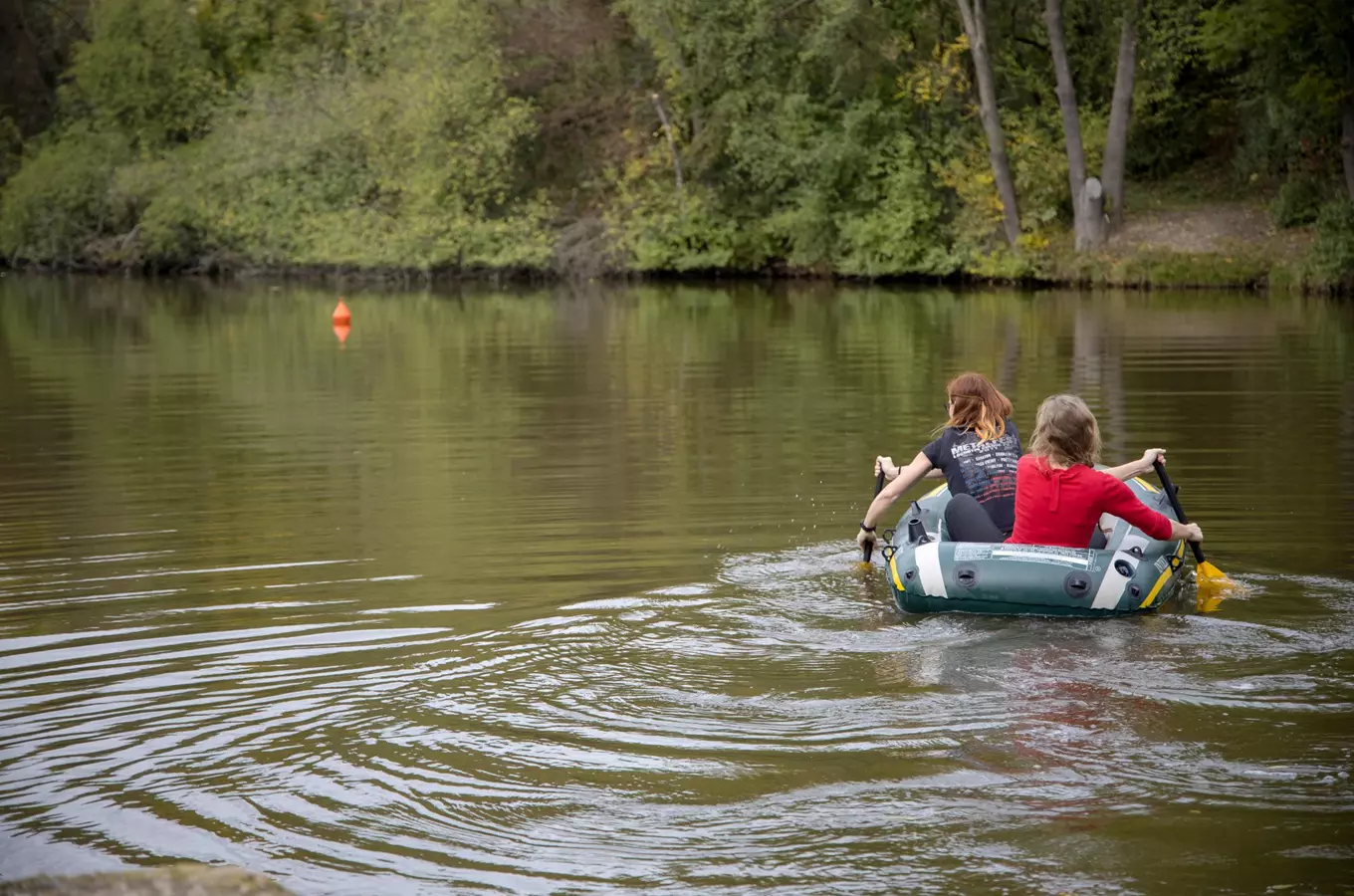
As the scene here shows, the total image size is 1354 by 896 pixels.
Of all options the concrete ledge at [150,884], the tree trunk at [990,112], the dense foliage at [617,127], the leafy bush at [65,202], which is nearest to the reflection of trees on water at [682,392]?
the tree trunk at [990,112]

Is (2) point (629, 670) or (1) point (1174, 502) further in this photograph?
(1) point (1174, 502)

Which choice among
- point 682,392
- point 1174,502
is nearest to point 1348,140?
point 682,392

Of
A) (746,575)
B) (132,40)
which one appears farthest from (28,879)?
(132,40)

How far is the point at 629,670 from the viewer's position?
7.34m

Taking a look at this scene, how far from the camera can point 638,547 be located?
1013 centimetres

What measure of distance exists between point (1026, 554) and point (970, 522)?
0.71 metres

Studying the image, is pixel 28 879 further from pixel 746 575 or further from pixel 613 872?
pixel 746 575

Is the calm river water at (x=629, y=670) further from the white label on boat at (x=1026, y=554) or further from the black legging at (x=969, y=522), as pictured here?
the black legging at (x=969, y=522)

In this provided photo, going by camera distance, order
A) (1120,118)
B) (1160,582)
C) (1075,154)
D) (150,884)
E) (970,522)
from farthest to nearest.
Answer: (1075,154)
(1120,118)
(970,522)
(1160,582)
(150,884)

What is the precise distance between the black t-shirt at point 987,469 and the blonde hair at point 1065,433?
2.54ft

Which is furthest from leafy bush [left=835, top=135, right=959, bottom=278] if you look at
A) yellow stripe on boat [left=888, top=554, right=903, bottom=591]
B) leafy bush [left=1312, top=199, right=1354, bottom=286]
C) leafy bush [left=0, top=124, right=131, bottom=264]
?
yellow stripe on boat [left=888, top=554, right=903, bottom=591]

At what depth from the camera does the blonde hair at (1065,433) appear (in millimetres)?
7984

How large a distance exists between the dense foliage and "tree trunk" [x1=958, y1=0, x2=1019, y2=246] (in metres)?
0.46

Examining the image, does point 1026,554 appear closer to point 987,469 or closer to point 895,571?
point 895,571
